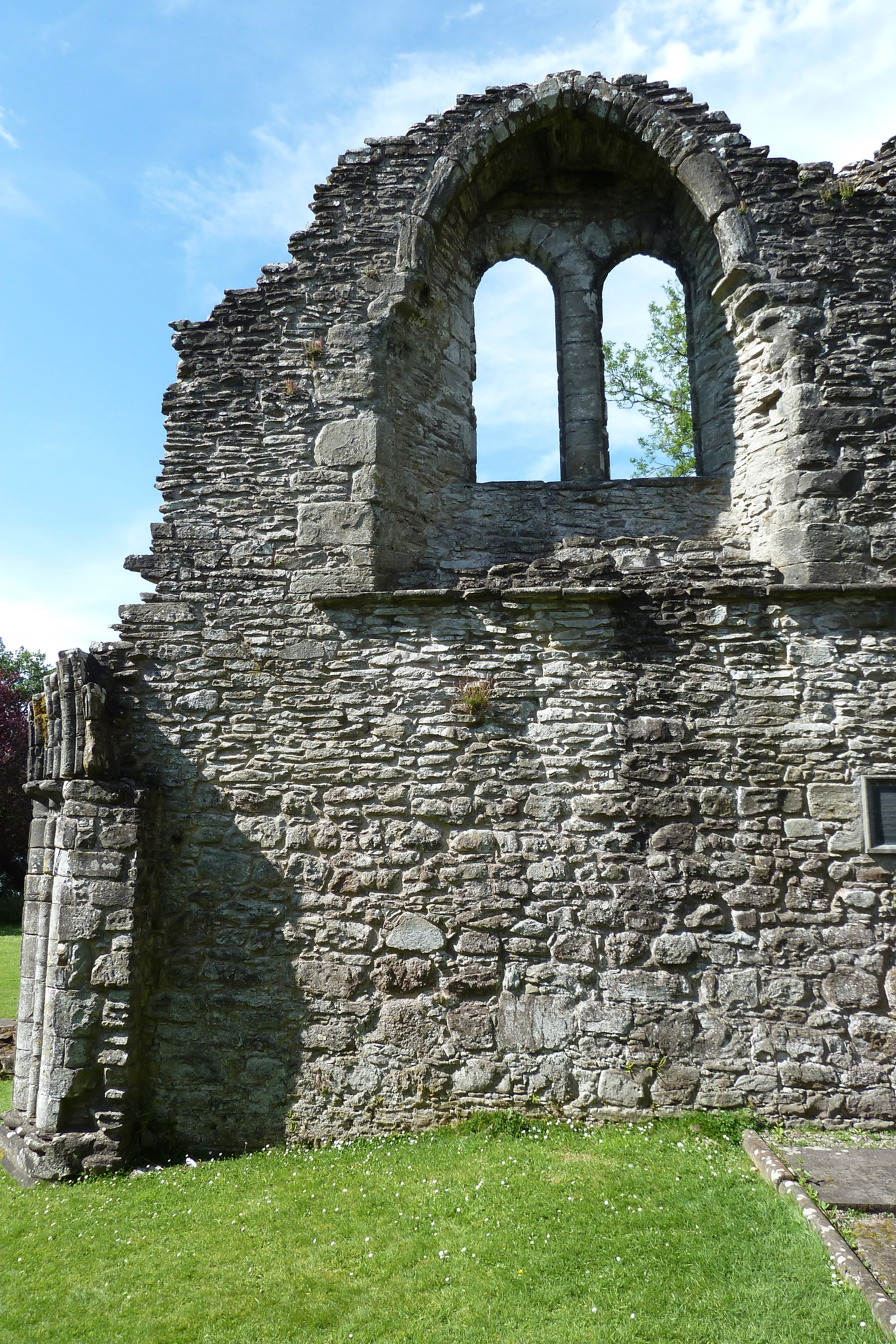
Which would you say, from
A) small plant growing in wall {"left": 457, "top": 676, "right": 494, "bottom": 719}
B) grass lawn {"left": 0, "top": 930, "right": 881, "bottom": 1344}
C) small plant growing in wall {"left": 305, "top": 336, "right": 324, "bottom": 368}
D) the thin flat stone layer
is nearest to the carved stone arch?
small plant growing in wall {"left": 305, "top": 336, "right": 324, "bottom": 368}

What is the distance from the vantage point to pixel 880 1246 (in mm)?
3711

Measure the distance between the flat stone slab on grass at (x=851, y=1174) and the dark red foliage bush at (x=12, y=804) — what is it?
1957 cm

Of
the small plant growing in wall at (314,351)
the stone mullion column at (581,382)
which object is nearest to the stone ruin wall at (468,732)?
the small plant growing in wall at (314,351)

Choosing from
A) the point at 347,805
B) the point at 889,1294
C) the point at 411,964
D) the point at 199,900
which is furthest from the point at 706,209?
the point at 889,1294

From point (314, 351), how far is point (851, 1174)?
640 cm

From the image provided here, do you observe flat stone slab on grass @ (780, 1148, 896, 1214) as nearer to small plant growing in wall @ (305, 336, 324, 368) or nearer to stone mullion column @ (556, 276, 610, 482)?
stone mullion column @ (556, 276, 610, 482)

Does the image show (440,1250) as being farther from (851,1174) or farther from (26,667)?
(26,667)

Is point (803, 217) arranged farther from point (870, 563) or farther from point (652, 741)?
point (652, 741)

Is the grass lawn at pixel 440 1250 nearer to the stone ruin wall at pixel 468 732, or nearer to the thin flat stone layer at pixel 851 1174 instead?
the thin flat stone layer at pixel 851 1174

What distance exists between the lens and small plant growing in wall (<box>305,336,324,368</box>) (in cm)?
631

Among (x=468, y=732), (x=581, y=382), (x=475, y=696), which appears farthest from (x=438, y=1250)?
(x=581, y=382)

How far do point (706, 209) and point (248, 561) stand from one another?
4.46m

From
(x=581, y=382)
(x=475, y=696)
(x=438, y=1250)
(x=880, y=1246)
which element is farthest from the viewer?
(x=581, y=382)

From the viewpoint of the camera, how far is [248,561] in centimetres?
608
